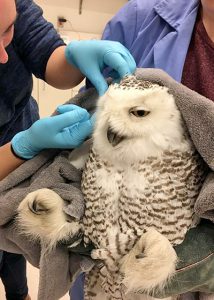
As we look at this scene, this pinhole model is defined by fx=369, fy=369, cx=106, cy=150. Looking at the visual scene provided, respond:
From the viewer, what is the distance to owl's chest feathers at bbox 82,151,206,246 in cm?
62

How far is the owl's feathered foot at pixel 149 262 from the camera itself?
0.58 meters

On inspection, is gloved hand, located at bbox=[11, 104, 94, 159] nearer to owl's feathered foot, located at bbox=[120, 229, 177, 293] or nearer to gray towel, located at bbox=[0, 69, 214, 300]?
gray towel, located at bbox=[0, 69, 214, 300]

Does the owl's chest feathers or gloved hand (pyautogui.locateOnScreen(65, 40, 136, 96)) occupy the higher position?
gloved hand (pyautogui.locateOnScreen(65, 40, 136, 96))

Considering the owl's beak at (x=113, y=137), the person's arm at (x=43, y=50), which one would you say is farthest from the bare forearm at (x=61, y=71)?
the owl's beak at (x=113, y=137)

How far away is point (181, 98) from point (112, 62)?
0.71 ft

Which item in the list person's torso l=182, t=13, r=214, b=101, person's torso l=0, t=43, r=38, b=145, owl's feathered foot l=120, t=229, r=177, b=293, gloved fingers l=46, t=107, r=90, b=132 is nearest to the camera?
owl's feathered foot l=120, t=229, r=177, b=293

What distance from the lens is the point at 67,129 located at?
724 millimetres

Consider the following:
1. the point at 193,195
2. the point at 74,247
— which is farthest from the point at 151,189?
the point at 74,247

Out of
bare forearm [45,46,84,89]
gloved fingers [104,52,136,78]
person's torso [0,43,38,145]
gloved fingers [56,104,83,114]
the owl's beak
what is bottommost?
person's torso [0,43,38,145]

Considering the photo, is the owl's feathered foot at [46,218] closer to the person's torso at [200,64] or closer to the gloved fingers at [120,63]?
the gloved fingers at [120,63]

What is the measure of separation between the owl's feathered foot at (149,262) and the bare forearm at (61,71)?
1.67 feet

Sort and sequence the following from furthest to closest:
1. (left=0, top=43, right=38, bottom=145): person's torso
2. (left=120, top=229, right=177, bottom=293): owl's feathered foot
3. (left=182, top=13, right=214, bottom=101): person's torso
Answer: (left=0, top=43, right=38, bottom=145): person's torso, (left=182, top=13, right=214, bottom=101): person's torso, (left=120, top=229, right=177, bottom=293): owl's feathered foot

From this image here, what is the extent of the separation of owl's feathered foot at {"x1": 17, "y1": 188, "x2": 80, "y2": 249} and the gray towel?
0.02 m

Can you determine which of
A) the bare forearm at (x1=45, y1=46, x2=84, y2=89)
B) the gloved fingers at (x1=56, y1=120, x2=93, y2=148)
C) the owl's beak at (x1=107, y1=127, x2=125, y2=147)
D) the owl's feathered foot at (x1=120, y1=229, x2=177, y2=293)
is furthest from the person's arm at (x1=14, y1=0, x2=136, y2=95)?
the owl's feathered foot at (x1=120, y1=229, x2=177, y2=293)
